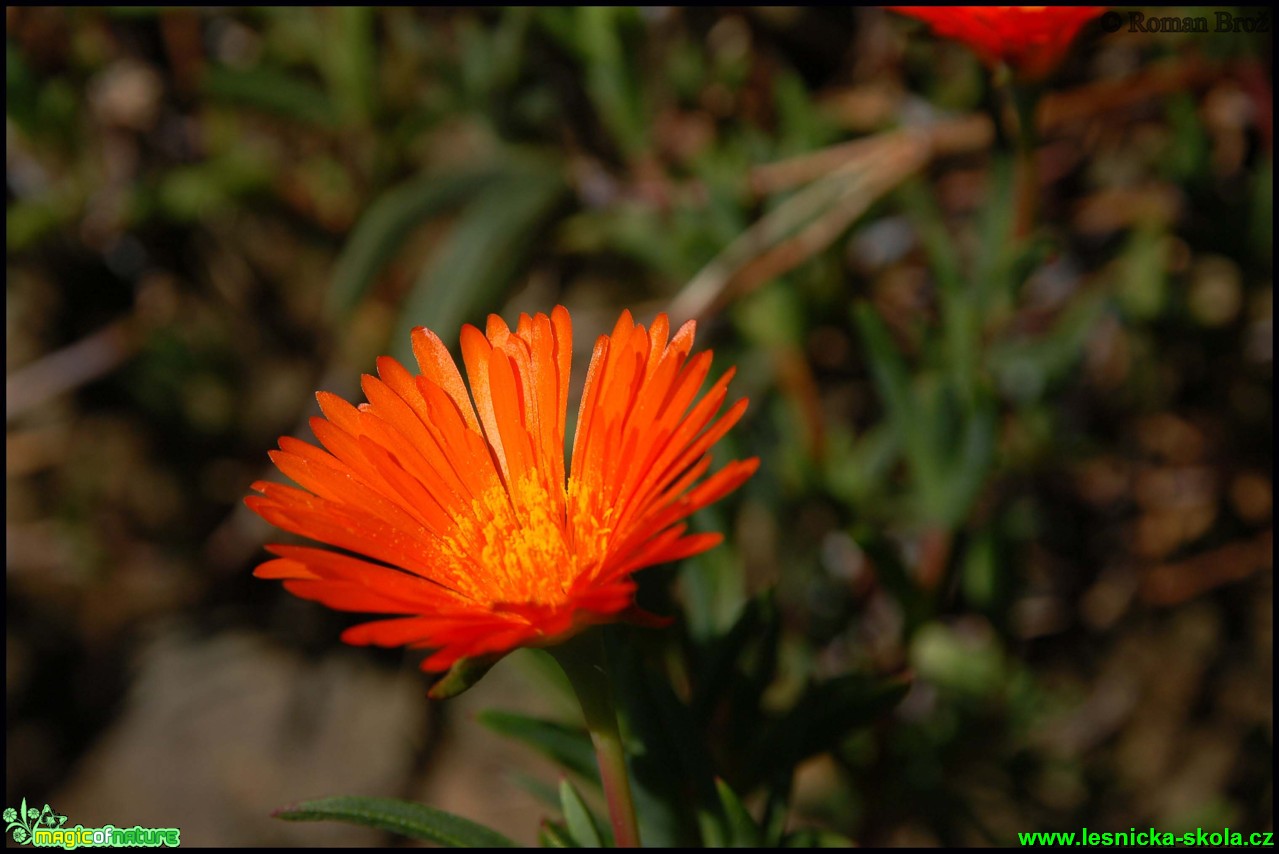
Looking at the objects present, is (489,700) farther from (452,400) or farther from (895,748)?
(452,400)

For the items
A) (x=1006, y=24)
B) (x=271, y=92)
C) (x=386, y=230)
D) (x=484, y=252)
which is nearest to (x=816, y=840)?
(x=1006, y=24)

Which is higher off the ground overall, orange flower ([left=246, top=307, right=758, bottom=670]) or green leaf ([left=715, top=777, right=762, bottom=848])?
orange flower ([left=246, top=307, right=758, bottom=670])

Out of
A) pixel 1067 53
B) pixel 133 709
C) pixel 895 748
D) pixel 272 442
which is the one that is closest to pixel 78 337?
pixel 272 442

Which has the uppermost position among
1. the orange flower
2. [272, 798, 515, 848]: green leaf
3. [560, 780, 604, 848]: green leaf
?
the orange flower

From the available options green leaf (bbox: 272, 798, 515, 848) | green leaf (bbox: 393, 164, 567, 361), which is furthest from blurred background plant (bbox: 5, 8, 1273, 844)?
green leaf (bbox: 272, 798, 515, 848)

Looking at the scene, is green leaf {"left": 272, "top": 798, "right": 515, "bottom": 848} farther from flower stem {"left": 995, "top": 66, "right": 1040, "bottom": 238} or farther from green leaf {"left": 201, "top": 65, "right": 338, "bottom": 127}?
green leaf {"left": 201, "top": 65, "right": 338, "bottom": 127}

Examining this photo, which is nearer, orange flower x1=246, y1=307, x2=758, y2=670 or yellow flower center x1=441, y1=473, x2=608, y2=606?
orange flower x1=246, y1=307, x2=758, y2=670

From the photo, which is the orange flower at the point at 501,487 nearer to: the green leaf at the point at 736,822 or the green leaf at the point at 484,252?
the green leaf at the point at 736,822

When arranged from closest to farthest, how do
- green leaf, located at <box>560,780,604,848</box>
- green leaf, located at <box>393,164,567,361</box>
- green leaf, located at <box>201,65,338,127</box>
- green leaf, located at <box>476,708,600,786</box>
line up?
green leaf, located at <box>560,780,604,848</box>, green leaf, located at <box>476,708,600,786</box>, green leaf, located at <box>393,164,567,361</box>, green leaf, located at <box>201,65,338,127</box>

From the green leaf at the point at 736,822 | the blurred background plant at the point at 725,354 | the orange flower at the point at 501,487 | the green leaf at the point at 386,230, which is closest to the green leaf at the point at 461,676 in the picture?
the orange flower at the point at 501,487
